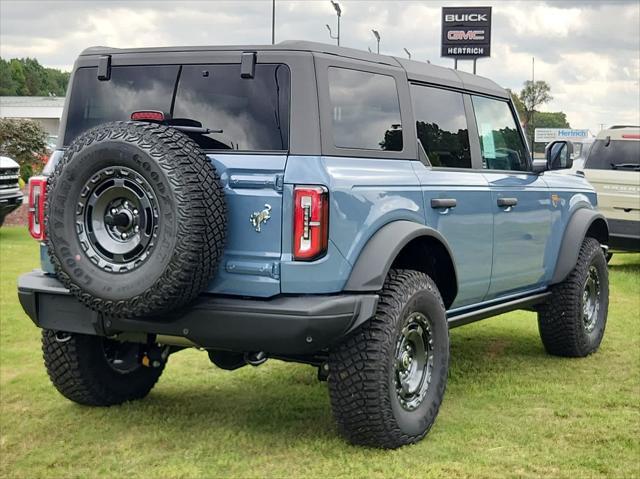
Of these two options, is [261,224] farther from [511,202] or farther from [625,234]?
[625,234]

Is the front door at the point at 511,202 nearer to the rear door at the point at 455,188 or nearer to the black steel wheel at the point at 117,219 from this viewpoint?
the rear door at the point at 455,188

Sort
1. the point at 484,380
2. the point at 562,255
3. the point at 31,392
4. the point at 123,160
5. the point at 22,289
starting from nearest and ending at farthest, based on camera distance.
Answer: the point at 123,160 → the point at 22,289 → the point at 31,392 → the point at 484,380 → the point at 562,255

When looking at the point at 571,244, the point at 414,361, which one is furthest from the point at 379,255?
the point at 571,244

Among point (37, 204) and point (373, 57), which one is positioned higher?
point (373, 57)

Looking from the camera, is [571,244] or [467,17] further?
[467,17]

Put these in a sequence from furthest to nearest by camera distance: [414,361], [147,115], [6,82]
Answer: [6,82]
[414,361]
[147,115]

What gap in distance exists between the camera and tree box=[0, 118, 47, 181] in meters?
20.8

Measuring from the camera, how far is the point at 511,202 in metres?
5.91

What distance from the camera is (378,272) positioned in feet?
14.2

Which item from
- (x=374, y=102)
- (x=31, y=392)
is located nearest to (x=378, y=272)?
(x=374, y=102)

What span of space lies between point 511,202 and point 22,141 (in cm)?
1732

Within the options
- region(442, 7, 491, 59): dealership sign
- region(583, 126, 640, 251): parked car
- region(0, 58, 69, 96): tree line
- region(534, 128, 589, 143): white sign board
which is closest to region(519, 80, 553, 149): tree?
region(534, 128, 589, 143): white sign board

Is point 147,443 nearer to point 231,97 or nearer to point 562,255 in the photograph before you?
point 231,97

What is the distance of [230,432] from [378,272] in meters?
1.31
